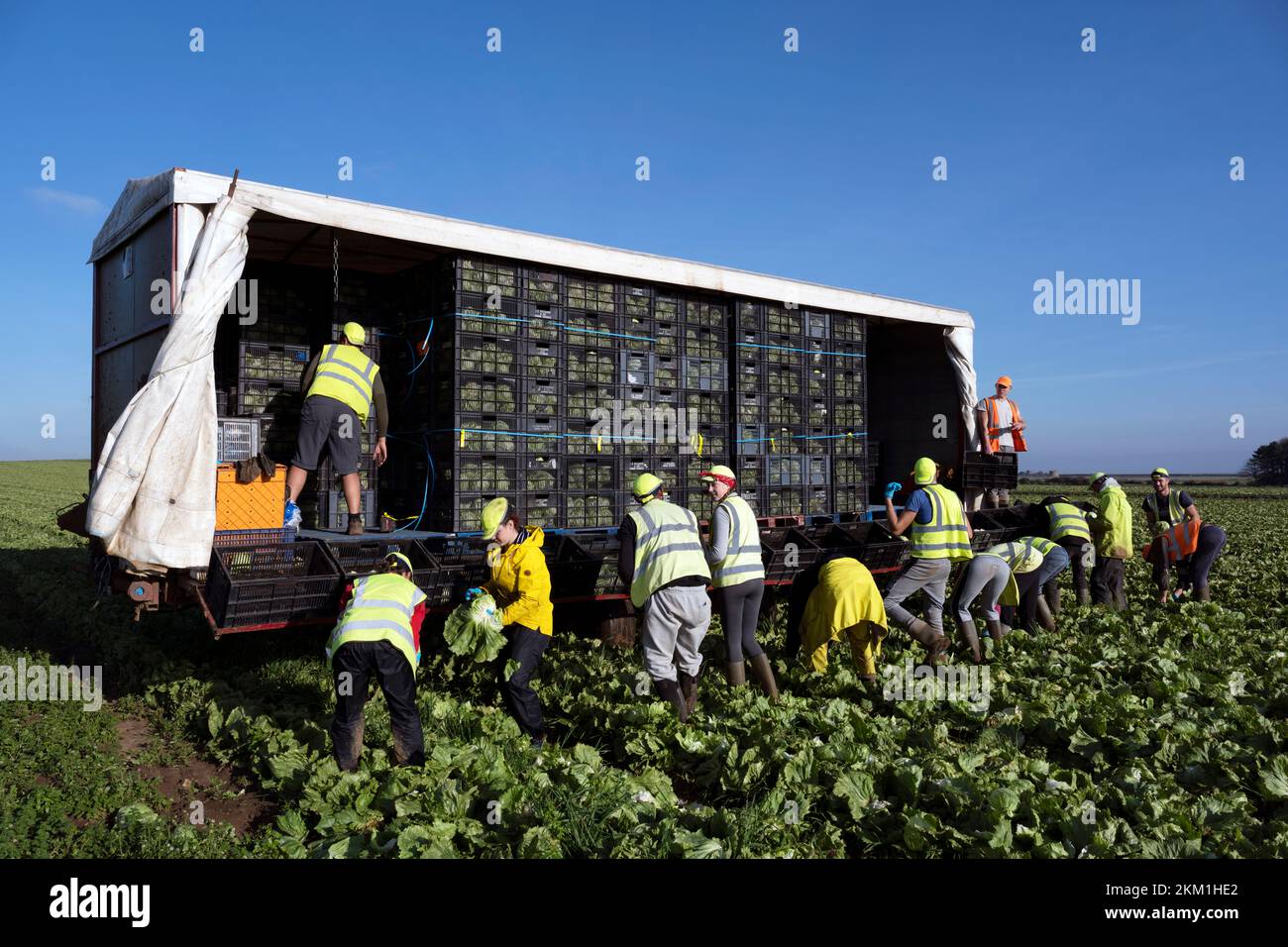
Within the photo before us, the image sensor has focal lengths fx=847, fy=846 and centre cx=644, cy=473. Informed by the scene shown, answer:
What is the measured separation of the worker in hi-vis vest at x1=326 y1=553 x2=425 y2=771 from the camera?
5.29 m

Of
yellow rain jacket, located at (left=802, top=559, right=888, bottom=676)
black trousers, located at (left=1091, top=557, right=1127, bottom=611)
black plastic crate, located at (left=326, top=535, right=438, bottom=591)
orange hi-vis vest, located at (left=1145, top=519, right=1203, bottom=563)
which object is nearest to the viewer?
black plastic crate, located at (left=326, top=535, right=438, bottom=591)

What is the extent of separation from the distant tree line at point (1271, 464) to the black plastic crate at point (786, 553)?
230ft

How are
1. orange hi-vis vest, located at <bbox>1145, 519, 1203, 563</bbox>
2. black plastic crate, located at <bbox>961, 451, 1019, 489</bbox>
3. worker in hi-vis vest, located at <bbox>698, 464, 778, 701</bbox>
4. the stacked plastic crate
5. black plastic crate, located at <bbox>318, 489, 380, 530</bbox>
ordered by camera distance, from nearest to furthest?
worker in hi-vis vest, located at <bbox>698, 464, 778, 701</bbox>, black plastic crate, located at <bbox>318, 489, 380, 530</bbox>, orange hi-vis vest, located at <bbox>1145, 519, 1203, 563</bbox>, the stacked plastic crate, black plastic crate, located at <bbox>961, 451, 1019, 489</bbox>

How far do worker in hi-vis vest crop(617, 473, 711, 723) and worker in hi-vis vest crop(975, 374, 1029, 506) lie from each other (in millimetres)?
6884

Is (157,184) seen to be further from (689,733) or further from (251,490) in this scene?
(689,733)

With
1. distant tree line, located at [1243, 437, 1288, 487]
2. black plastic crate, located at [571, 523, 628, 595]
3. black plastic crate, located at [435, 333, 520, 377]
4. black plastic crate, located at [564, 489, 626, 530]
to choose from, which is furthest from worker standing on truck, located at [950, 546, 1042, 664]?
distant tree line, located at [1243, 437, 1288, 487]

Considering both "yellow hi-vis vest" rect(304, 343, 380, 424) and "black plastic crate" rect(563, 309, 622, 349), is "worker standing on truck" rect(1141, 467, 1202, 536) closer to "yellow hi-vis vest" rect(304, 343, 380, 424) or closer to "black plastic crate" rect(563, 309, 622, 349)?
"black plastic crate" rect(563, 309, 622, 349)

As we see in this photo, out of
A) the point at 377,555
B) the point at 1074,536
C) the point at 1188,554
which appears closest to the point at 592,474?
the point at 377,555

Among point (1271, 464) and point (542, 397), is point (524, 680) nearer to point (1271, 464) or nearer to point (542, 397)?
point (542, 397)

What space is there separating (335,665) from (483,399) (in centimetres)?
357

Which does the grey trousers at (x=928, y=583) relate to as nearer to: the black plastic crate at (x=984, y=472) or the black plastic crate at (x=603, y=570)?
the black plastic crate at (x=603, y=570)

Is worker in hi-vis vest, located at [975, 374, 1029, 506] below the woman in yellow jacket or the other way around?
the other way around

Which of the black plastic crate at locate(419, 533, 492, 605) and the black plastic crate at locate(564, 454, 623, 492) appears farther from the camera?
the black plastic crate at locate(564, 454, 623, 492)

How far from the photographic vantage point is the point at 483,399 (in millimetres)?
8312
